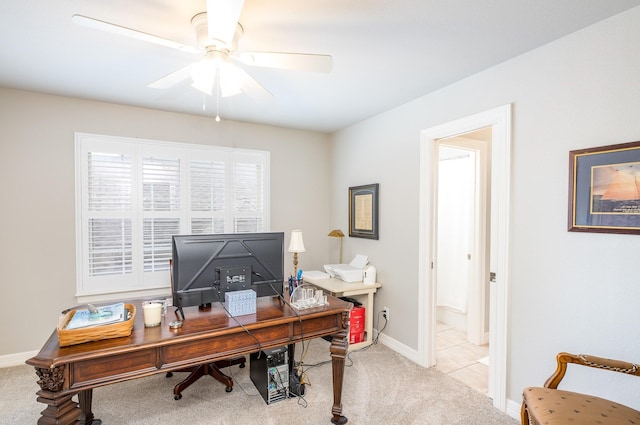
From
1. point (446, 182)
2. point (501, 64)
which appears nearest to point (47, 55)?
point (501, 64)

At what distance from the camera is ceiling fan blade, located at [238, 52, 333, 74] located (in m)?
1.66

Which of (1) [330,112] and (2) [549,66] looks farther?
(1) [330,112]

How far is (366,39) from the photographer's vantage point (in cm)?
199

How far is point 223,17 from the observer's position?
4.48 ft

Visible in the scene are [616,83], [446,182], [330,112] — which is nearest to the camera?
[616,83]

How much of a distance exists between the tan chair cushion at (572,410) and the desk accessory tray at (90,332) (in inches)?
79.7

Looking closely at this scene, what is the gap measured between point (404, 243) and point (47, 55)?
3287 millimetres

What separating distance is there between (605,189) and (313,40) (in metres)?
1.94

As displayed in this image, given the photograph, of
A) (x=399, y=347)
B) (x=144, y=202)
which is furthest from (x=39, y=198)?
(x=399, y=347)

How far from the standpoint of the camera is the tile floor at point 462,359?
2.73m

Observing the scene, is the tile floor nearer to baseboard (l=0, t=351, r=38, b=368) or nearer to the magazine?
the magazine

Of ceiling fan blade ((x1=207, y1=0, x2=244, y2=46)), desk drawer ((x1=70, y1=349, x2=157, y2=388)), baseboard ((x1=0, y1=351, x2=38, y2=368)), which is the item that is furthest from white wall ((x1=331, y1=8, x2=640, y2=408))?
baseboard ((x1=0, y1=351, x2=38, y2=368))

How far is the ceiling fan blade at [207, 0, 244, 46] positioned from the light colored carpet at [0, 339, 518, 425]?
2375mm

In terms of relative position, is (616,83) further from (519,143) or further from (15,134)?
(15,134)
